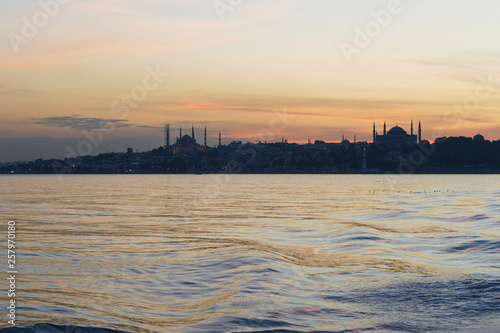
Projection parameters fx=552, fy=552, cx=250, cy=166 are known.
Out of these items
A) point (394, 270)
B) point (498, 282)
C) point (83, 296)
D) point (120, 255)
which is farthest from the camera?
point (120, 255)

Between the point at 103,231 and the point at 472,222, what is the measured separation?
17.6 meters

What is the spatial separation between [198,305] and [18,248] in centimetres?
918

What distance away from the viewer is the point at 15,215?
31.1 m

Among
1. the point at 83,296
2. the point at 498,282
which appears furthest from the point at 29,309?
the point at 498,282

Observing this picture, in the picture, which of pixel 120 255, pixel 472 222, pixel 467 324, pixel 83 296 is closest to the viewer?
pixel 467 324

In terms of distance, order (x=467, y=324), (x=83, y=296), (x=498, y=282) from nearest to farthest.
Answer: (x=467, y=324)
(x=83, y=296)
(x=498, y=282)

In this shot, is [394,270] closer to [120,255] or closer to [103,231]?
[120,255]

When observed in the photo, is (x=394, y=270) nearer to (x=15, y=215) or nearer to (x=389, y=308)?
(x=389, y=308)

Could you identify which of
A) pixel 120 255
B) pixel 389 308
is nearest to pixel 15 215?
pixel 120 255

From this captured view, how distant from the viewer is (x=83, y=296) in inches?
426

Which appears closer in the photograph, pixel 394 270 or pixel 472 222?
pixel 394 270

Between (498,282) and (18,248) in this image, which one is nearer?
(498,282)

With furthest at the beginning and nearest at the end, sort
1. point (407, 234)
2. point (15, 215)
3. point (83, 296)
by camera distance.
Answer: point (15, 215) → point (407, 234) → point (83, 296)

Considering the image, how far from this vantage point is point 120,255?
640 inches
